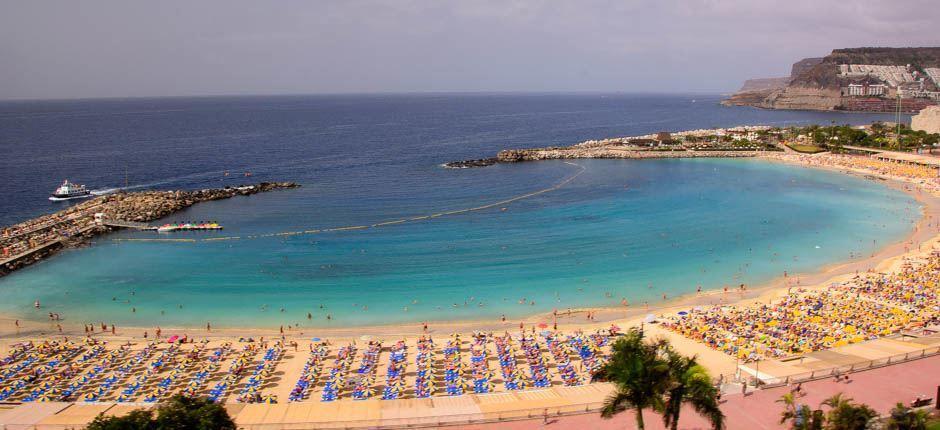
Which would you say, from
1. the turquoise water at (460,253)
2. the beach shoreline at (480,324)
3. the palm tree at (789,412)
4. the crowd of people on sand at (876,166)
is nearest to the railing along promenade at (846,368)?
the palm tree at (789,412)

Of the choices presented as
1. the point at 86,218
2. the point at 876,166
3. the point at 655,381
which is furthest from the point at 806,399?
the point at 876,166

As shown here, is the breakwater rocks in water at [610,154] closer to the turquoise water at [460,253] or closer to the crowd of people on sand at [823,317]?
the turquoise water at [460,253]

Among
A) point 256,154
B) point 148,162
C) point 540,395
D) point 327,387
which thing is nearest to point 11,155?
point 148,162

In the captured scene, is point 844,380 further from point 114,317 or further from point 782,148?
point 782,148

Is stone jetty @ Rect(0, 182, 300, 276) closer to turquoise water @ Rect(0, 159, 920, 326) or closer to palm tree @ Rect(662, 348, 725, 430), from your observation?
turquoise water @ Rect(0, 159, 920, 326)

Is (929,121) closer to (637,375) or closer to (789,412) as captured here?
(789,412)

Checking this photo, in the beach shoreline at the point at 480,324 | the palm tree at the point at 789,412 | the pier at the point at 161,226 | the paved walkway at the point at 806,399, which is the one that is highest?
the pier at the point at 161,226

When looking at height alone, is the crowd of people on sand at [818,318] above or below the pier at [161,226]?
below
